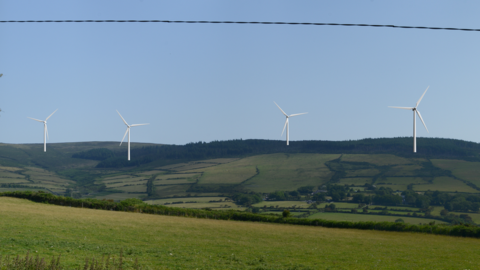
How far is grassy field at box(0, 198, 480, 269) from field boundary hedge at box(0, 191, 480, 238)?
2.65m

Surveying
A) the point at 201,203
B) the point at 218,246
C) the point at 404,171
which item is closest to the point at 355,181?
the point at 404,171

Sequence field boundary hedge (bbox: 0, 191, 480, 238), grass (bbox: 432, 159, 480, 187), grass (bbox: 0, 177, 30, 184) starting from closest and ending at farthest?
field boundary hedge (bbox: 0, 191, 480, 238)
grass (bbox: 432, 159, 480, 187)
grass (bbox: 0, 177, 30, 184)

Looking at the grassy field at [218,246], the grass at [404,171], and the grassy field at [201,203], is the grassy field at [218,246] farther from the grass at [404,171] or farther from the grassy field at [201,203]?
the grass at [404,171]

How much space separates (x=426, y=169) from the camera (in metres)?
192

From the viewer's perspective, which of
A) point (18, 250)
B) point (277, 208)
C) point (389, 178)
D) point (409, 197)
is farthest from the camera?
point (389, 178)

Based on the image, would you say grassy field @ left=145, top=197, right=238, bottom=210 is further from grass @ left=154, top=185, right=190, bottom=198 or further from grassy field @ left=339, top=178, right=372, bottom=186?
grassy field @ left=339, top=178, right=372, bottom=186

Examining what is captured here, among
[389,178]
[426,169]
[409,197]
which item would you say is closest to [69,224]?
[409,197]

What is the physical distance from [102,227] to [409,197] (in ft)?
397

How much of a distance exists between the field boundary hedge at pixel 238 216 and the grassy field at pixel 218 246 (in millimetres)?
2650

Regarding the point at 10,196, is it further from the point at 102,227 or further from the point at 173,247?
the point at 173,247

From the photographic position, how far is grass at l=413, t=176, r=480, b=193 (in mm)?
157250

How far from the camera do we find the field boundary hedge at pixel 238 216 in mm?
50969

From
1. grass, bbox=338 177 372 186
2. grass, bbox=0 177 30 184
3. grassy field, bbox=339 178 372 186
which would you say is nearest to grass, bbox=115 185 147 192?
grass, bbox=0 177 30 184

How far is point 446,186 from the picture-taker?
163 m
